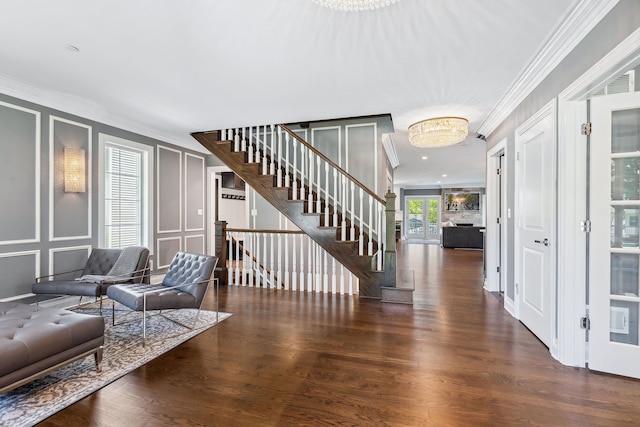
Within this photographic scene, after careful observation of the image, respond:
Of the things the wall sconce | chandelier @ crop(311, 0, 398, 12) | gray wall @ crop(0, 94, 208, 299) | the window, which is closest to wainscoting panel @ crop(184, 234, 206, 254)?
the window

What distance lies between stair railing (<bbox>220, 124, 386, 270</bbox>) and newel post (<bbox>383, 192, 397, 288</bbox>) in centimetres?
32

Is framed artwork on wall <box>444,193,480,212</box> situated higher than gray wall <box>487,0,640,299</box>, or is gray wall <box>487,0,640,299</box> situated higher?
gray wall <box>487,0,640,299</box>

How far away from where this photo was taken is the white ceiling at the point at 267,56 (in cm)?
211

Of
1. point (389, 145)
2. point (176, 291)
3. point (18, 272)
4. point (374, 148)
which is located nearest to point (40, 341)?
point (176, 291)

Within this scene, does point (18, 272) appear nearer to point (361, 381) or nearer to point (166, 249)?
point (166, 249)

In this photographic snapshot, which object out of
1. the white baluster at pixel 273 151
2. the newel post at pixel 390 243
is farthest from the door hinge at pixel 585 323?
the white baluster at pixel 273 151

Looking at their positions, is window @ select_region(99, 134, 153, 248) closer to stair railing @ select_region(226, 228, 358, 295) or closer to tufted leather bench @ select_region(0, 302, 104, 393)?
stair railing @ select_region(226, 228, 358, 295)

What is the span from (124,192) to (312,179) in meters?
3.06

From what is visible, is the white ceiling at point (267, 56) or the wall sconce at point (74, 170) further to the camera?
the wall sconce at point (74, 170)

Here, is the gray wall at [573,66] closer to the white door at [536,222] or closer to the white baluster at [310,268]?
the white door at [536,222]

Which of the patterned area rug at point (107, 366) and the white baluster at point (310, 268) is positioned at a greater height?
the white baluster at point (310, 268)

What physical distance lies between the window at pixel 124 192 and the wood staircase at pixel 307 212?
105 centimetres

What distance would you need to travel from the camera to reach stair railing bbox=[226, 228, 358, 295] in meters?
4.75

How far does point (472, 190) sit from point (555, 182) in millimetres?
12966
